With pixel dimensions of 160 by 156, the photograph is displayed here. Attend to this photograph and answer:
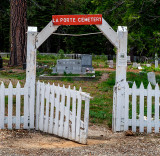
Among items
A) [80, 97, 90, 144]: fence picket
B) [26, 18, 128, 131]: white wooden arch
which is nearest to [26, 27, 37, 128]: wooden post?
[26, 18, 128, 131]: white wooden arch

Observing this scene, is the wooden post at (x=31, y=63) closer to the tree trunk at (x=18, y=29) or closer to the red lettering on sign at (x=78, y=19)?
the red lettering on sign at (x=78, y=19)

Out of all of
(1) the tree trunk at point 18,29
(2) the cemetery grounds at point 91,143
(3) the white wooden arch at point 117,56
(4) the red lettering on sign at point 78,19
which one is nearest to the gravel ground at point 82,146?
(2) the cemetery grounds at point 91,143

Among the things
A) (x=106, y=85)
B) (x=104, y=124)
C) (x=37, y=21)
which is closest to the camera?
(x=104, y=124)

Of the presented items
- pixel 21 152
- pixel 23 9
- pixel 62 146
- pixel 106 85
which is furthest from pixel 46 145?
pixel 23 9

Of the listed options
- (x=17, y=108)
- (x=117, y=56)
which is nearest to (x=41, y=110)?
(x=17, y=108)

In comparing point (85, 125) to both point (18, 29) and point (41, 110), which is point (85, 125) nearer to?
point (41, 110)

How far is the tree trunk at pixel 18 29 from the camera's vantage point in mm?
24266

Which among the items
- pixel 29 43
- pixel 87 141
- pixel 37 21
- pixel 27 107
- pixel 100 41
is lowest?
pixel 87 141

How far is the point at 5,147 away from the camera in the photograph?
563 cm

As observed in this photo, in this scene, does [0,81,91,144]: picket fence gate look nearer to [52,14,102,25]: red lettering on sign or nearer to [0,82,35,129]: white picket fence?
[0,82,35,129]: white picket fence

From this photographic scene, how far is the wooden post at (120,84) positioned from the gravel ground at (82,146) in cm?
31

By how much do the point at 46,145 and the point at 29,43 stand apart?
2582 millimetres

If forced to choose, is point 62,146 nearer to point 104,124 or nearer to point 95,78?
point 104,124

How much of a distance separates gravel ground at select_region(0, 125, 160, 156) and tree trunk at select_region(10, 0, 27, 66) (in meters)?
18.6
